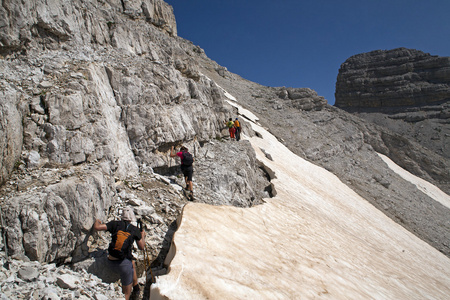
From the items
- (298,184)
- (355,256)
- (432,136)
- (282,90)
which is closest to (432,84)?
(432,136)

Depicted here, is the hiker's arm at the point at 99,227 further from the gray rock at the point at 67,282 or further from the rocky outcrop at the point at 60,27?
the rocky outcrop at the point at 60,27

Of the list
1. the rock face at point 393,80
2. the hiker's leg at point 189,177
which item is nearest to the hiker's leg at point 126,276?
the hiker's leg at point 189,177

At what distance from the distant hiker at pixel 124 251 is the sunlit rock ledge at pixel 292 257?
2.93 ft

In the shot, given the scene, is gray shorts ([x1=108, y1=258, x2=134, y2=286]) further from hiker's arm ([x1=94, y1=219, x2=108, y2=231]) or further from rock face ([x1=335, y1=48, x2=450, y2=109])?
rock face ([x1=335, y1=48, x2=450, y2=109])

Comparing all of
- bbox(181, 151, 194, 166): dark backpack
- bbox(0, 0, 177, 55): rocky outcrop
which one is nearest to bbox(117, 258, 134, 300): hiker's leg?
bbox(181, 151, 194, 166): dark backpack

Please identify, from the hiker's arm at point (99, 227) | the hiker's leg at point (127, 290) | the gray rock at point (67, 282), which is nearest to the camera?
the gray rock at point (67, 282)

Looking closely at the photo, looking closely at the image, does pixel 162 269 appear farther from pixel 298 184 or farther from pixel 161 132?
pixel 298 184

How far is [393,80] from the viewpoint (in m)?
68.1

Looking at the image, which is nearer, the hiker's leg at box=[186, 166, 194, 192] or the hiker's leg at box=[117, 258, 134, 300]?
the hiker's leg at box=[117, 258, 134, 300]

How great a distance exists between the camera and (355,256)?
28.8 feet

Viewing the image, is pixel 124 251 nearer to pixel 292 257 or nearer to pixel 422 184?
pixel 292 257

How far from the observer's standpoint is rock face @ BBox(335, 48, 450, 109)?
208 ft

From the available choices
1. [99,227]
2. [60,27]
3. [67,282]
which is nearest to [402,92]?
[60,27]

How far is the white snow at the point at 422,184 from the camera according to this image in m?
28.6
